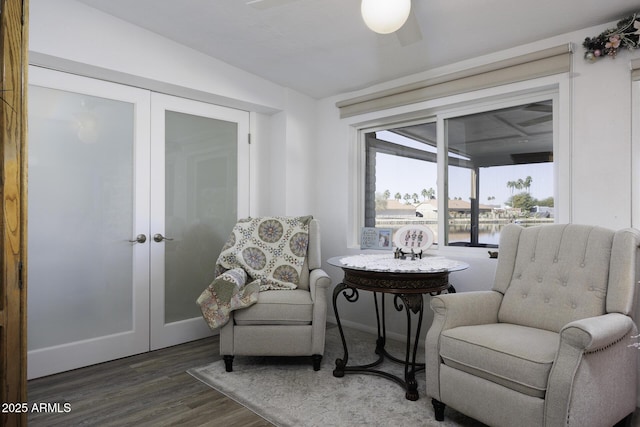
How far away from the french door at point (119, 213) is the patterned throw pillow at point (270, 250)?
20.3 inches

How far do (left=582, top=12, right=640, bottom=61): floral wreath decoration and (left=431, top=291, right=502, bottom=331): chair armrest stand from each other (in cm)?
150

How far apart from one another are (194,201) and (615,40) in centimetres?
301

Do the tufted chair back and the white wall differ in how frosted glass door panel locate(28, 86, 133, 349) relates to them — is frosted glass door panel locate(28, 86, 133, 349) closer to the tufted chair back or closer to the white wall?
the white wall

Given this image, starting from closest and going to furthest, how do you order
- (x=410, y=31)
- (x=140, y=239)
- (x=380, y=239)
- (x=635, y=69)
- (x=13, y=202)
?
(x=13, y=202)
(x=410, y=31)
(x=635, y=69)
(x=140, y=239)
(x=380, y=239)

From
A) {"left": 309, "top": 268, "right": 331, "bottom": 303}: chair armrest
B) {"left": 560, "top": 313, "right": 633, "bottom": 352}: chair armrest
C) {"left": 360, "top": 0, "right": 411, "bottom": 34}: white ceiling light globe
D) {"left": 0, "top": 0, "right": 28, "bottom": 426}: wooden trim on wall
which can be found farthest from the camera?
{"left": 309, "top": 268, "right": 331, "bottom": 303}: chair armrest

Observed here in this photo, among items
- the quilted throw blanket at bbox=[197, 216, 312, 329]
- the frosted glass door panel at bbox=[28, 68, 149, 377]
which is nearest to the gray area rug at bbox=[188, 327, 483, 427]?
the quilted throw blanket at bbox=[197, 216, 312, 329]

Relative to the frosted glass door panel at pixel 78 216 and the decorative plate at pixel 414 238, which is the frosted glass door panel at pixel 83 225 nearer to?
the frosted glass door panel at pixel 78 216

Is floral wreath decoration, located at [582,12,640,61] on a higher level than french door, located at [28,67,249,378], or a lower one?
higher

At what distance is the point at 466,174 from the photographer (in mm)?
3059

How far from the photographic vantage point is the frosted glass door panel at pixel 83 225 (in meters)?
2.52

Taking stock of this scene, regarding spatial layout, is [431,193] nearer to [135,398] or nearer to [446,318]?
[446,318]

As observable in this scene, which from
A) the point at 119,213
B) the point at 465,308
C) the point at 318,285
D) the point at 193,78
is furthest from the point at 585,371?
the point at 193,78

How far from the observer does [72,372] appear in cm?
261

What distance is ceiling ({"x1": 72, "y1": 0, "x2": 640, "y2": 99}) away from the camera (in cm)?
225
